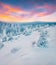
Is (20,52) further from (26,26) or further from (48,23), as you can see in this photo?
(48,23)

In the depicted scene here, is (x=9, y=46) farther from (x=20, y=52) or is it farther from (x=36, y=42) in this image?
(x=36, y=42)

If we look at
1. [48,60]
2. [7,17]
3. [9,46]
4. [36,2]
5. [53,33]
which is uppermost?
[36,2]

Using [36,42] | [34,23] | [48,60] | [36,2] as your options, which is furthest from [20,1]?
[48,60]

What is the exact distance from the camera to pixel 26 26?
1569 millimetres

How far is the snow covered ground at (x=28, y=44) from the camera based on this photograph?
4.86 feet

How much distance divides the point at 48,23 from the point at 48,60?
335 millimetres

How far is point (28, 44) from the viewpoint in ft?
5.03

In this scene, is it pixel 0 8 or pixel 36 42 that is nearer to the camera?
pixel 36 42

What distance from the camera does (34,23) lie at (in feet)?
5.11

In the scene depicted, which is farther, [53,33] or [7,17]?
[7,17]

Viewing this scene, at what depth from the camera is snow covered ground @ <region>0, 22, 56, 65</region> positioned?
148 centimetres

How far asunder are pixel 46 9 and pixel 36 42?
1.06ft

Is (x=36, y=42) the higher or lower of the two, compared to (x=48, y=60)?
higher

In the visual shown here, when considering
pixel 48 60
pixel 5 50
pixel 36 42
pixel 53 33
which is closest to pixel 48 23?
pixel 53 33
